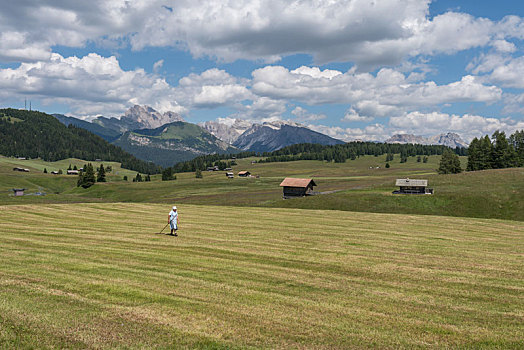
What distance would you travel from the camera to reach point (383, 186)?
10156 cm

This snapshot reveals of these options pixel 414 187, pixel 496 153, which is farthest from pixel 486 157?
pixel 414 187

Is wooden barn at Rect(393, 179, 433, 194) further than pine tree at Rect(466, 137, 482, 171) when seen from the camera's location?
No

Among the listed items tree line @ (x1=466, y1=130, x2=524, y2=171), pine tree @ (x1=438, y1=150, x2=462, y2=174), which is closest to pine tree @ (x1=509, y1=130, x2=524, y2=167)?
tree line @ (x1=466, y1=130, x2=524, y2=171)

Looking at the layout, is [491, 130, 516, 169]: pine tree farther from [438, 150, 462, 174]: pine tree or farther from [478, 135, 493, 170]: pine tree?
[438, 150, 462, 174]: pine tree

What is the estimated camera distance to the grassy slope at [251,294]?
10.9 meters

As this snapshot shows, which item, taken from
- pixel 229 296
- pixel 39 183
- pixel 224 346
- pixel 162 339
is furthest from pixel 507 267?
pixel 39 183

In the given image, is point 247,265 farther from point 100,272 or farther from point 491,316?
point 491,316

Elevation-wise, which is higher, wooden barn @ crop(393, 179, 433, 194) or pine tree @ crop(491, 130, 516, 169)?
pine tree @ crop(491, 130, 516, 169)

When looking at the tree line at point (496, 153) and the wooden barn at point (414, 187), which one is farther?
A: the tree line at point (496, 153)

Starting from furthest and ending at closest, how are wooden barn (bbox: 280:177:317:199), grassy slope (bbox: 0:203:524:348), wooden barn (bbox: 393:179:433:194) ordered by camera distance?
wooden barn (bbox: 280:177:317:199) < wooden barn (bbox: 393:179:433:194) < grassy slope (bbox: 0:203:524:348)

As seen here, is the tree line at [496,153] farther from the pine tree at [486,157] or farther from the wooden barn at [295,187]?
the wooden barn at [295,187]

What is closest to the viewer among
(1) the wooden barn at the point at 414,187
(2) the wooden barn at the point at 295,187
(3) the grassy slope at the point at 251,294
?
(3) the grassy slope at the point at 251,294

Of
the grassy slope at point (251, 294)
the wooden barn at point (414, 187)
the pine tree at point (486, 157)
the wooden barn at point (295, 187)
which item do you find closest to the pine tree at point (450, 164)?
the pine tree at point (486, 157)

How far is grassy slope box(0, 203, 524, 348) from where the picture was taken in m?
10.9
